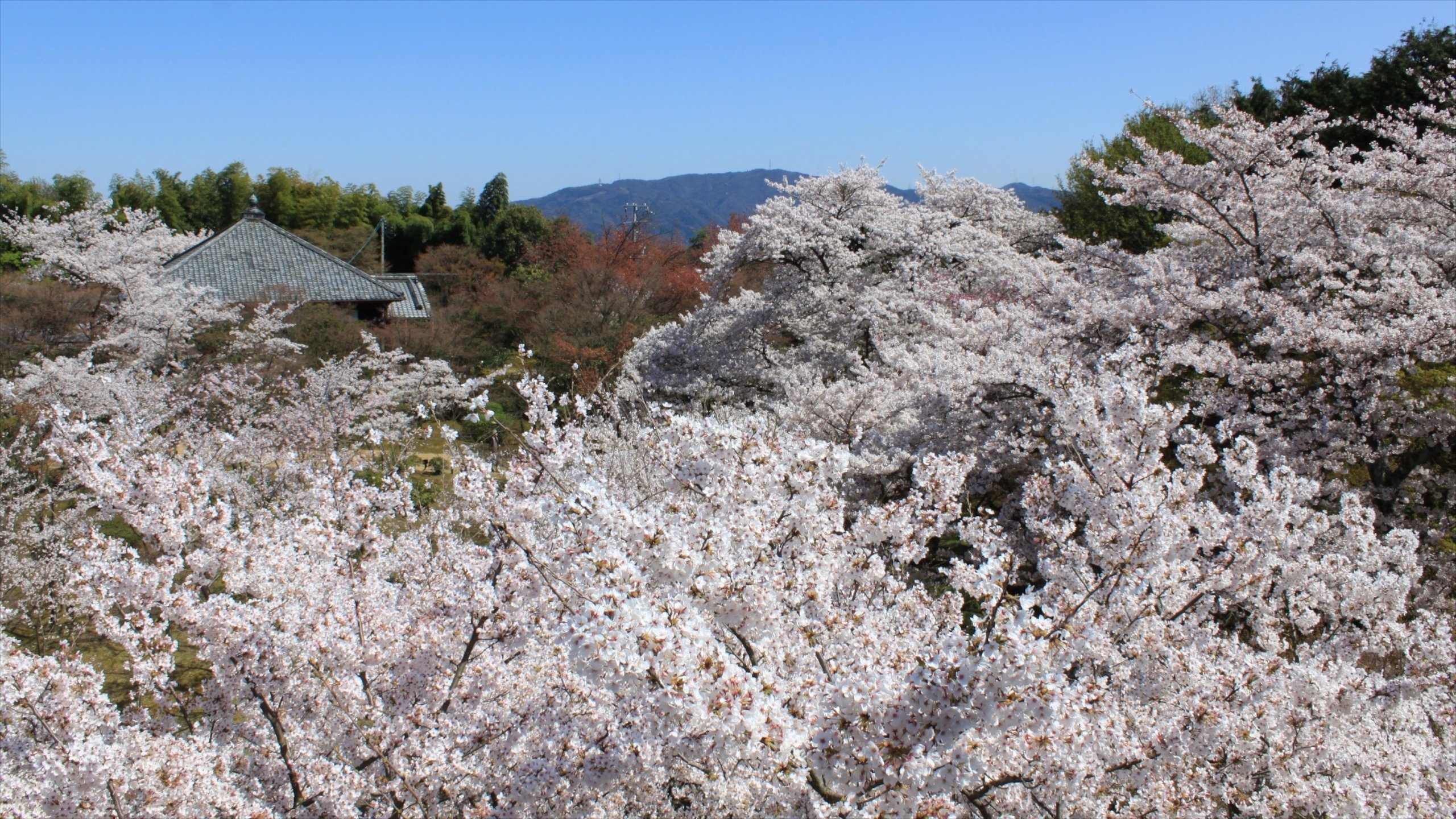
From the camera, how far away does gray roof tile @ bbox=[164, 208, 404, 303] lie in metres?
19.8

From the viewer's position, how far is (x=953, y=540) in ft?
27.7

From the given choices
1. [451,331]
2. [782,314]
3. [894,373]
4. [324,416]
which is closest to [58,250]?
[451,331]

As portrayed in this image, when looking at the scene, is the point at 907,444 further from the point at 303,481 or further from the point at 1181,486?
the point at 303,481

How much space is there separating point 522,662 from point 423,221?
37069 mm

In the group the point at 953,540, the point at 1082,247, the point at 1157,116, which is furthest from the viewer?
the point at 1157,116

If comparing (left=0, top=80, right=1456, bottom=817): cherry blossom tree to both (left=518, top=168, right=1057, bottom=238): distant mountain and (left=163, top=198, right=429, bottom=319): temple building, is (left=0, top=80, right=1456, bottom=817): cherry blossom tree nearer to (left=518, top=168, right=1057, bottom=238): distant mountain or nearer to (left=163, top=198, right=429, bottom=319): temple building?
(left=163, top=198, right=429, bottom=319): temple building

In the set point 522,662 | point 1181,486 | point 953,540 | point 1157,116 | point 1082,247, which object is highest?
point 1157,116

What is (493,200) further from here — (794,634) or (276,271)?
(794,634)

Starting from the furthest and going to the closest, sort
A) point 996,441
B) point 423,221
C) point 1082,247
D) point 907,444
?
point 423,221 < point 1082,247 < point 907,444 < point 996,441

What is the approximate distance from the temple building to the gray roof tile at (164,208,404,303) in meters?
0.02

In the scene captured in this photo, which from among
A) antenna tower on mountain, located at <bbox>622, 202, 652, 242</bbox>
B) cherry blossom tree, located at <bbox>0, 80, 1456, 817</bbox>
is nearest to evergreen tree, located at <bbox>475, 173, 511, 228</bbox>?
antenna tower on mountain, located at <bbox>622, 202, 652, 242</bbox>

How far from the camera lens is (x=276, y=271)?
20844 mm

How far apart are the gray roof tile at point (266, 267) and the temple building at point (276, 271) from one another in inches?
0.6

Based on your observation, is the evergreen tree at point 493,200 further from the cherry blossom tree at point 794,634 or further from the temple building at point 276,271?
the cherry blossom tree at point 794,634
